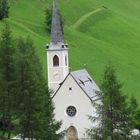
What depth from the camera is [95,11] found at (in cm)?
15288

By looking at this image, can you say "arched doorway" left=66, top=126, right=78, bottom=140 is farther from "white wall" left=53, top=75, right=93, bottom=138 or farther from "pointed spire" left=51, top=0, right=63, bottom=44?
"pointed spire" left=51, top=0, right=63, bottom=44

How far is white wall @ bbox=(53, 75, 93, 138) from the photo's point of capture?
76812 millimetres

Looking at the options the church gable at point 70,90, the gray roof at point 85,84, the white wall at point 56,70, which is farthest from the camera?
the white wall at point 56,70

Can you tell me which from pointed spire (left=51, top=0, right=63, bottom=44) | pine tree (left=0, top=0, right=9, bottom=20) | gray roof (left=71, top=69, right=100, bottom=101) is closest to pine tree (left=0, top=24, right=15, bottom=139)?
gray roof (left=71, top=69, right=100, bottom=101)

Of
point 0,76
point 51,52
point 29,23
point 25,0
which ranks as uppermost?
point 25,0

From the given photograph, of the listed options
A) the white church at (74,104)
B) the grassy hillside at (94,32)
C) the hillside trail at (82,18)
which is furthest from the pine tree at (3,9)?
the white church at (74,104)

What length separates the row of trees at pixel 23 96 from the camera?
60406 millimetres

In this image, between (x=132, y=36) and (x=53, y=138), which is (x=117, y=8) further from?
(x=53, y=138)

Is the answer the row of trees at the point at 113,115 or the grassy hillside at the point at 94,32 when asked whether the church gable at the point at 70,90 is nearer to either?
the row of trees at the point at 113,115

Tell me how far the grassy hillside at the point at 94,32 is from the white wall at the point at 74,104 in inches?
959

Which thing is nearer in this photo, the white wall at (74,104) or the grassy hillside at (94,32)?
the white wall at (74,104)

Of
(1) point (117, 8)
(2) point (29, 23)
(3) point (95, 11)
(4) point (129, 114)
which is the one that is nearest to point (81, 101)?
(4) point (129, 114)

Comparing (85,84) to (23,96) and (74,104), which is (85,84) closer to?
(74,104)

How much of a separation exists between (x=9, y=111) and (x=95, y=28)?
8052 cm
